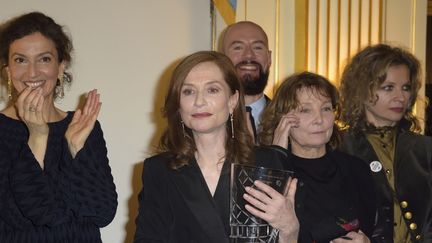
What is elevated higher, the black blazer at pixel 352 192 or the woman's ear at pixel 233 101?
the woman's ear at pixel 233 101

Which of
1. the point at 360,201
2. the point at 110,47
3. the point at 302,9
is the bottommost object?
the point at 360,201

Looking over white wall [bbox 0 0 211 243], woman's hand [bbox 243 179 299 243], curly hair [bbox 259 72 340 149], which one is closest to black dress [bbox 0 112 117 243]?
woman's hand [bbox 243 179 299 243]

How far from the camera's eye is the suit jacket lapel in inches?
69.5

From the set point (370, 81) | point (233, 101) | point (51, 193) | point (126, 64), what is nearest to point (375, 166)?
point (370, 81)

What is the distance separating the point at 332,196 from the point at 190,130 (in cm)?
61

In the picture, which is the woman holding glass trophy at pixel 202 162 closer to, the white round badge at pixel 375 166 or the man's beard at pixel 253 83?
the white round badge at pixel 375 166

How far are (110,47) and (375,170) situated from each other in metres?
1.86

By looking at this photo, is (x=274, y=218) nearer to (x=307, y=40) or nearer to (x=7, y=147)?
(x=7, y=147)

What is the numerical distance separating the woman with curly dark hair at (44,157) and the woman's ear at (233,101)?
1.64 feet

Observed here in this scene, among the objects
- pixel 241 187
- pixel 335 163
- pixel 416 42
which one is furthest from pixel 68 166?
pixel 416 42

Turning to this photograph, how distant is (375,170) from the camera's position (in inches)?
94.3

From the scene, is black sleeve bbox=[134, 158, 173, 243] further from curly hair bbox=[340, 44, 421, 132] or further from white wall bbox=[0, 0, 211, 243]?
white wall bbox=[0, 0, 211, 243]

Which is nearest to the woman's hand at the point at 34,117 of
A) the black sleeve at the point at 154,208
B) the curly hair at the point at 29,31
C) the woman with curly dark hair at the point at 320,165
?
the curly hair at the point at 29,31

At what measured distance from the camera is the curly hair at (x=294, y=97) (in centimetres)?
231
